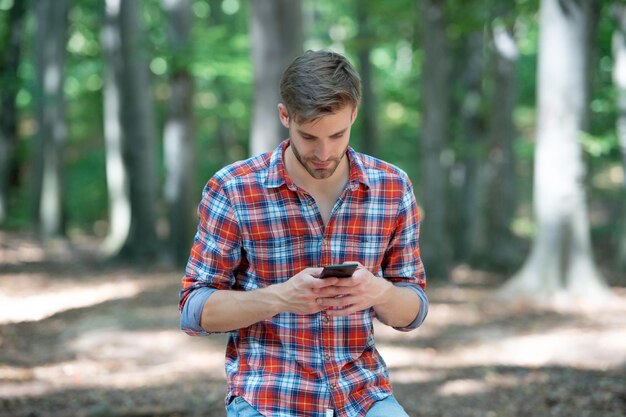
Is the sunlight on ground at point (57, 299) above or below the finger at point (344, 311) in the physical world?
below

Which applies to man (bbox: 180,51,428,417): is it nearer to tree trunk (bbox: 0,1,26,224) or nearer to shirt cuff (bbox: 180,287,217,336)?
shirt cuff (bbox: 180,287,217,336)

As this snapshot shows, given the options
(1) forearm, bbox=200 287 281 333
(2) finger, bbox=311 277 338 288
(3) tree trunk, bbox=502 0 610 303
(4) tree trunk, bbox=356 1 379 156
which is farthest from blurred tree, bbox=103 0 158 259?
(2) finger, bbox=311 277 338 288

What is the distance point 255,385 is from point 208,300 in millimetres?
355

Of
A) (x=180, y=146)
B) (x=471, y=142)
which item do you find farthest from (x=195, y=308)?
(x=471, y=142)

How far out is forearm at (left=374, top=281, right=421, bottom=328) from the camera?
3.15m

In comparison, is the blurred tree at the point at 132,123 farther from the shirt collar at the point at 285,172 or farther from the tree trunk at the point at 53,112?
the shirt collar at the point at 285,172

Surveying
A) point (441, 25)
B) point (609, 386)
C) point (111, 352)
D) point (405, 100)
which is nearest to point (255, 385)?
point (609, 386)

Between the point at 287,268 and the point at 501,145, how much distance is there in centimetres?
1634

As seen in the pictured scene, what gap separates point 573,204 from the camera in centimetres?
1236

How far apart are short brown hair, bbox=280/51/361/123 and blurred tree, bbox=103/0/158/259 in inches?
585

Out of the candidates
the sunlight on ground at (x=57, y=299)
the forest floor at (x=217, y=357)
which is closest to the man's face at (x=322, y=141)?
the forest floor at (x=217, y=357)

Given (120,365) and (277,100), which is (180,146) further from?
(120,365)

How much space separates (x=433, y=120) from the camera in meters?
15.2

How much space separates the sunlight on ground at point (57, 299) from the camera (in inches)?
481
